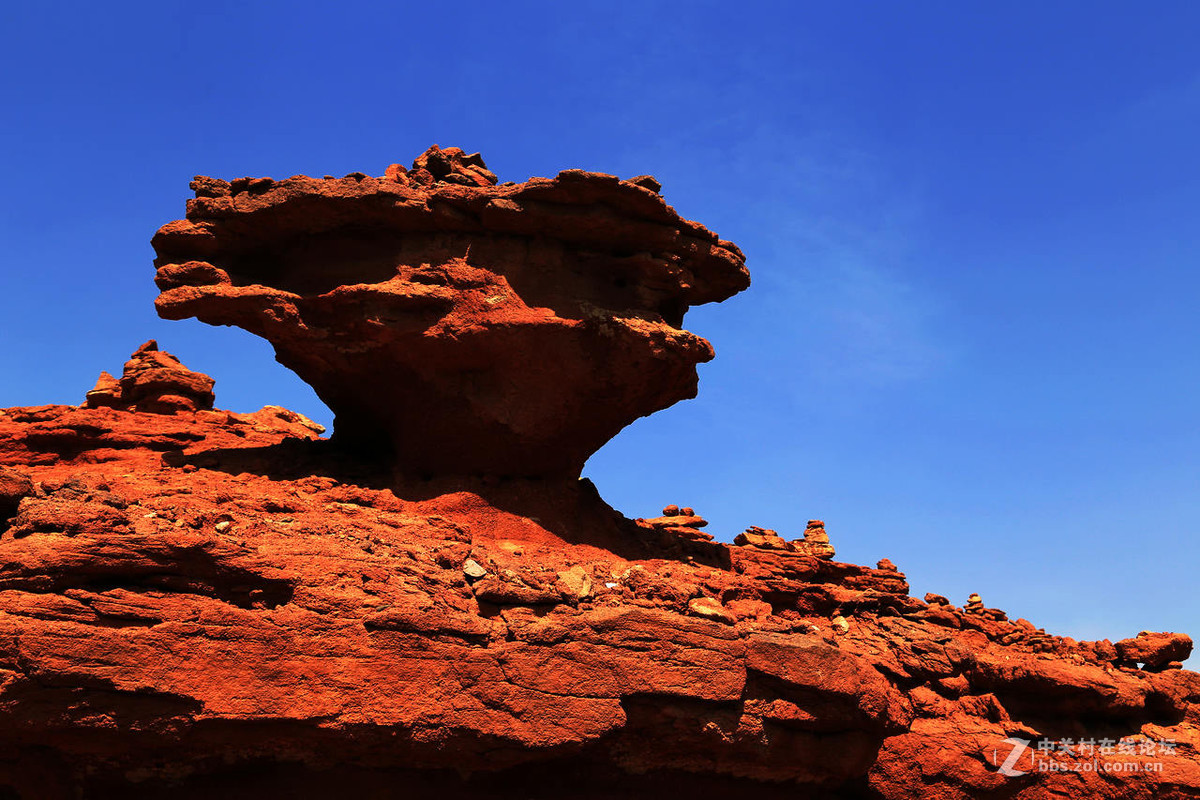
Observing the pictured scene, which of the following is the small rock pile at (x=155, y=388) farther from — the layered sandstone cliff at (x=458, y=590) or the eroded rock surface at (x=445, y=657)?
the eroded rock surface at (x=445, y=657)

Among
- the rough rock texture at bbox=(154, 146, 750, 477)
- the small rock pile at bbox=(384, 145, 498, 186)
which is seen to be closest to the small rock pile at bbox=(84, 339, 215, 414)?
the rough rock texture at bbox=(154, 146, 750, 477)

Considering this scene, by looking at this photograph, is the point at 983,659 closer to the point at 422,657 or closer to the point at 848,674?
the point at 848,674

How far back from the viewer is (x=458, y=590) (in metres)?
9.48

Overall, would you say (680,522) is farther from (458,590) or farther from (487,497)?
(458,590)

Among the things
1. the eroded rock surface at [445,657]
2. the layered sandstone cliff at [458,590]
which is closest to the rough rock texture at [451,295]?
the layered sandstone cliff at [458,590]

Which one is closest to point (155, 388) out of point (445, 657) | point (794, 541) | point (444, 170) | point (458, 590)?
point (444, 170)

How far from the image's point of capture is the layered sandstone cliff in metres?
8.25

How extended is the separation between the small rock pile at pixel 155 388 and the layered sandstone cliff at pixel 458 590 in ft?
0.16

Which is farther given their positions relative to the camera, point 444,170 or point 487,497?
point 444,170

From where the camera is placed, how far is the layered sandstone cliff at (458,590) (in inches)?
325

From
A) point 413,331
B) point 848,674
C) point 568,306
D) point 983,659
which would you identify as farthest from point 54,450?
point 983,659

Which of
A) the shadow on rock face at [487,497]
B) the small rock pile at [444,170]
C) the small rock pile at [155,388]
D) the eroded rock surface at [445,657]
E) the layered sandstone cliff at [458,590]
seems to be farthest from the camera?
A: the small rock pile at [155,388]

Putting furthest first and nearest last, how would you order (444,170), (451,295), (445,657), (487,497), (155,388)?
(155,388) < (444,170) < (487,497) < (451,295) < (445,657)

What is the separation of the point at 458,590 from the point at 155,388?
745 centimetres
